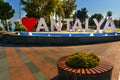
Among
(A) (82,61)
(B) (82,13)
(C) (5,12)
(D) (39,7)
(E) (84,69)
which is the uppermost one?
(B) (82,13)

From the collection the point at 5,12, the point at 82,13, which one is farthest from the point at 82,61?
the point at 82,13

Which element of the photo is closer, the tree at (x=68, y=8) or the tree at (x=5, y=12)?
the tree at (x=5, y=12)

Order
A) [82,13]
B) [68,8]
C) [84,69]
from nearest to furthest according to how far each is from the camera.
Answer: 1. [84,69]
2. [68,8]
3. [82,13]

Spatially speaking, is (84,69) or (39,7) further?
(39,7)

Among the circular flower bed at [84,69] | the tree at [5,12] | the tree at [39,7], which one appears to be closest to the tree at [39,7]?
the tree at [39,7]

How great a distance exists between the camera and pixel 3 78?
311 inches

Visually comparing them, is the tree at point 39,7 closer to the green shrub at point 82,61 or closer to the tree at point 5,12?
the tree at point 5,12

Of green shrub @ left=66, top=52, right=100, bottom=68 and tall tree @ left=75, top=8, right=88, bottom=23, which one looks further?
tall tree @ left=75, top=8, right=88, bottom=23

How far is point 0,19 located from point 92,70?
40783mm

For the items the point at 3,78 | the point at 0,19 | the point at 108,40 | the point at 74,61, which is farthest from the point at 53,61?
the point at 0,19

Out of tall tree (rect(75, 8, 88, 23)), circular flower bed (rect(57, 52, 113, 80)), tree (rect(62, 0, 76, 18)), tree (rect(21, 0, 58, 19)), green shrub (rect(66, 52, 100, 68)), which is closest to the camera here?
circular flower bed (rect(57, 52, 113, 80))

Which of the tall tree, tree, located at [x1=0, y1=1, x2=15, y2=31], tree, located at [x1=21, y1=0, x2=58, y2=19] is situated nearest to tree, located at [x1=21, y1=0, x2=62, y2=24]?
tree, located at [x1=21, y1=0, x2=58, y2=19]

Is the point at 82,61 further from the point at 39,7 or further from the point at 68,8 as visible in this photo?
the point at 68,8

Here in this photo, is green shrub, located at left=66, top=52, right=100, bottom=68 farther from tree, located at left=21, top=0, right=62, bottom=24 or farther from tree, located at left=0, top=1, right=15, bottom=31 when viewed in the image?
tree, located at left=0, top=1, right=15, bottom=31
